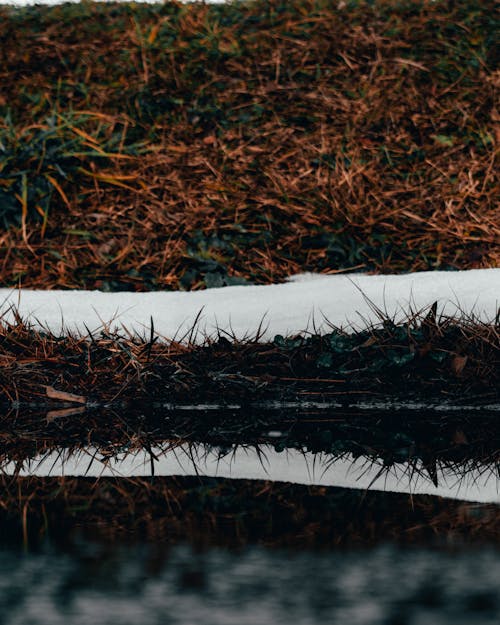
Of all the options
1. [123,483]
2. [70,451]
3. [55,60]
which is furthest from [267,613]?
[55,60]

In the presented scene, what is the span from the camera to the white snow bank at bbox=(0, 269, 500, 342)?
466 centimetres

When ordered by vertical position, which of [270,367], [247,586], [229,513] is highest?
[270,367]

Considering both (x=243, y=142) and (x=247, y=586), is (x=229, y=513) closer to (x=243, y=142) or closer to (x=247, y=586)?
(x=247, y=586)

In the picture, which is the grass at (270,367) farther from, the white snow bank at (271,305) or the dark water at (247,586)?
the dark water at (247,586)

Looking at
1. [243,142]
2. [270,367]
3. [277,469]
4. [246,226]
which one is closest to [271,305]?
[270,367]

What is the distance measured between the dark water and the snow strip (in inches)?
24.8

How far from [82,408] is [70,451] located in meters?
0.75

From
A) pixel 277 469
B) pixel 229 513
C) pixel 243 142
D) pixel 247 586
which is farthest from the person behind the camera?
pixel 243 142

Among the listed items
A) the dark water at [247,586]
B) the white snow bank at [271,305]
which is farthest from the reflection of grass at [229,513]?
the white snow bank at [271,305]

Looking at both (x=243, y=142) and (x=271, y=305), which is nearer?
(x=271, y=305)

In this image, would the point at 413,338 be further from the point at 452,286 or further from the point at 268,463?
the point at 268,463

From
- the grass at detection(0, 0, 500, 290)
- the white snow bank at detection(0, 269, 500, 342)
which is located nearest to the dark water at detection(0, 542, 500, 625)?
the white snow bank at detection(0, 269, 500, 342)

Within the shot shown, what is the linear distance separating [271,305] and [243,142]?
8.64 ft

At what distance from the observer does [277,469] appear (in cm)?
317
